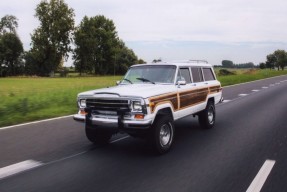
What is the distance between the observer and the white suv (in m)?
6.28

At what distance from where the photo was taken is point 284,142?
770 centimetres

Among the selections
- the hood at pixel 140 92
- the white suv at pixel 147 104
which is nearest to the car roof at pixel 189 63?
the white suv at pixel 147 104

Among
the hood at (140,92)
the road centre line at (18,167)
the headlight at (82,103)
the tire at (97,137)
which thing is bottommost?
the road centre line at (18,167)

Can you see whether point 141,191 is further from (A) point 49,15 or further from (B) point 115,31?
(B) point 115,31

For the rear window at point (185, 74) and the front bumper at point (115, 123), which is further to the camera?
the rear window at point (185, 74)

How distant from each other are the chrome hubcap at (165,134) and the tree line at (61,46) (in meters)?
71.1

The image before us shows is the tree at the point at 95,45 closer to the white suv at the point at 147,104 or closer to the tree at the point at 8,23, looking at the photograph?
the tree at the point at 8,23

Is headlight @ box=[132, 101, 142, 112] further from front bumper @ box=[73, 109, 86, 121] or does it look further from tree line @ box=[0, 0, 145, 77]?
tree line @ box=[0, 0, 145, 77]

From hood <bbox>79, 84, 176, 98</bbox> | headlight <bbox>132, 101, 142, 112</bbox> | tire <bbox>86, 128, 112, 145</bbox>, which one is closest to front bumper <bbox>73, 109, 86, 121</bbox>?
hood <bbox>79, 84, 176, 98</bbox>

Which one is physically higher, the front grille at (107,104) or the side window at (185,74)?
the side window at (185,74)

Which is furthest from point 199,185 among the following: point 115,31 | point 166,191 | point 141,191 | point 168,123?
point 115,31

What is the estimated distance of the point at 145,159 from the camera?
6344mm

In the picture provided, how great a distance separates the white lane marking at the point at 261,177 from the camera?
4832 millimetres

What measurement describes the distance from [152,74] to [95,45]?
76.3m
